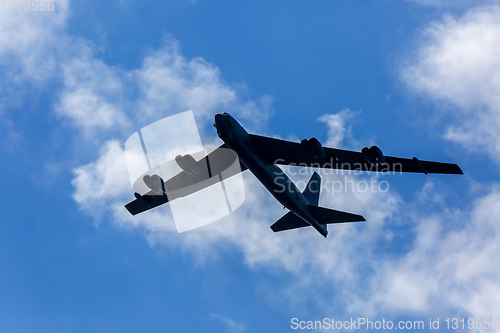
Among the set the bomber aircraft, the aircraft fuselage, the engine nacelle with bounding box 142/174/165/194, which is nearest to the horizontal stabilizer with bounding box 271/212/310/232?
the bomber aircraft

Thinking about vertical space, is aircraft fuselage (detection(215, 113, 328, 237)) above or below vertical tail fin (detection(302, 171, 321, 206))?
below

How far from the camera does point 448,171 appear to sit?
27281 millimetres

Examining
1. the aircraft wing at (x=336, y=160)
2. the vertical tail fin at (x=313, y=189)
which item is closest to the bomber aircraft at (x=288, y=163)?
the aircraft wing at (x=336, y=160)

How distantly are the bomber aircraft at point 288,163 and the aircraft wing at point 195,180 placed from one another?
91 mm

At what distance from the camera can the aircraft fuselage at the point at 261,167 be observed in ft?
88.1

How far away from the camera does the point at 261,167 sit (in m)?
28.2

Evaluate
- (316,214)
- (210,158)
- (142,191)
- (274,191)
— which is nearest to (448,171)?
(316,214)

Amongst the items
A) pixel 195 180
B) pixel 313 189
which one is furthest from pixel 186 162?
pixel 313 189

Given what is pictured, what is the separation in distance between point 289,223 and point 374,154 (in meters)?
10.2

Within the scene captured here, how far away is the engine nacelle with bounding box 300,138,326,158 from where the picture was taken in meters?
25.8

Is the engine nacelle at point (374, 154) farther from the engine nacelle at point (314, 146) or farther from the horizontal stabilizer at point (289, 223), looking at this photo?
the horizontal stabilizer at point (289, 223)

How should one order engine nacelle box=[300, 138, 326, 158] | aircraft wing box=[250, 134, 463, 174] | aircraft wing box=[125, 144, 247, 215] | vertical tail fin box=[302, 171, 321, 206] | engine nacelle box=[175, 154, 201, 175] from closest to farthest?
engine nacelle box=[300, 138, 326, 158] < aircraft wing box=[250, 134, 463, 174] < engine nacelle box=[175, 154, 201, 175] < aircraft wing box=[125, 144, 247, 215] < vertical tail fin box=[302, 171, 321, 206]

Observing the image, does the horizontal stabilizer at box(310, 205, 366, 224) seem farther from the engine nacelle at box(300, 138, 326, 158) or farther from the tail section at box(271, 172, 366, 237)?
the engine nacelle at box(300, 138, 326, 158)

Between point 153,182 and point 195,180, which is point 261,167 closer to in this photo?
point 195,180
